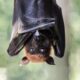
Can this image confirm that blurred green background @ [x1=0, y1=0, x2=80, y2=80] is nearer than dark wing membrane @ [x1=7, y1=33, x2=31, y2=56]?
No

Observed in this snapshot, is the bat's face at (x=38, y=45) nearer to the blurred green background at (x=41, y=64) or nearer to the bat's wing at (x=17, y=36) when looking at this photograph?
the bat's wing at (x=17, y=36)

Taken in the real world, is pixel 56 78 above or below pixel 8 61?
below

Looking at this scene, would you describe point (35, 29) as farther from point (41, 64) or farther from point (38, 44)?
point (41, 64)

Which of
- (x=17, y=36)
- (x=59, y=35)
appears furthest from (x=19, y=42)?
(x=59, y=35)

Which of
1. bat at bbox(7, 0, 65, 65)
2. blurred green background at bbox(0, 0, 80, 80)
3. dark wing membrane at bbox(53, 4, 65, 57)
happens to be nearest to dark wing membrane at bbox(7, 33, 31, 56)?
bat at bbox(7, 0, 65, 65)

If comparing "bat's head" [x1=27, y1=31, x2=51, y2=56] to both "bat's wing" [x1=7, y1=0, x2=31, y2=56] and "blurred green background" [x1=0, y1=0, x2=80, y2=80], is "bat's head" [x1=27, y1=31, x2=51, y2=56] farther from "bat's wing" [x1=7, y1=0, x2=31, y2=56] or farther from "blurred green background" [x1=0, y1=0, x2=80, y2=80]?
"blurred green background" [x1=0, y1=0, x2=80, y2=80]

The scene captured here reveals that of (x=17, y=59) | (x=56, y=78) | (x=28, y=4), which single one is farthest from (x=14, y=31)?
(x=56, y=78)

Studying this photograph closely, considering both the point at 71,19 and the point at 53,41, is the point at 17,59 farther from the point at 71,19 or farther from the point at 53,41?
the point at 53,41
